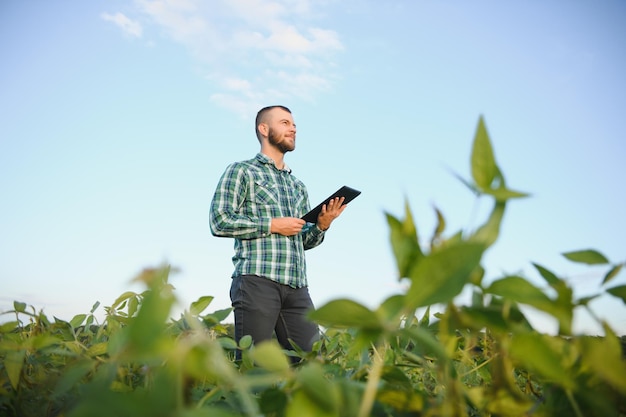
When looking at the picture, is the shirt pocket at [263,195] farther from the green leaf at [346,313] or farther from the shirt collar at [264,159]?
the green leaf at [346,313]

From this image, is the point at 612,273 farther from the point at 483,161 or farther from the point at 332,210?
the point at 332,210

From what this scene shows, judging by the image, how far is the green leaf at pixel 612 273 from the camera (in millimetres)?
399

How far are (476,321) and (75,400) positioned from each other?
47cm

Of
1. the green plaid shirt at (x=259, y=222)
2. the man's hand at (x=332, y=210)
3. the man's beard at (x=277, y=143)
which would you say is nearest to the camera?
the green plaid shirt at (x=259, y=222)

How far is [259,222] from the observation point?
142 inches

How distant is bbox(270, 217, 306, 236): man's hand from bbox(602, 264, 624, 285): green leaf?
3201 mm

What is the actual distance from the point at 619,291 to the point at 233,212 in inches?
137

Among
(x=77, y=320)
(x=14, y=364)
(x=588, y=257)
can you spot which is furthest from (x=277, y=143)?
(x=588, y=257)

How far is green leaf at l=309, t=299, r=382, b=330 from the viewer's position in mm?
311

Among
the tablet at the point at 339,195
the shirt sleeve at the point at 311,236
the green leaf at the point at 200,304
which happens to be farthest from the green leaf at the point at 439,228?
the shirt sleeve at the point at 311,236

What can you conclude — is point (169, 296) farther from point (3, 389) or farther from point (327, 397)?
point (3, 389)

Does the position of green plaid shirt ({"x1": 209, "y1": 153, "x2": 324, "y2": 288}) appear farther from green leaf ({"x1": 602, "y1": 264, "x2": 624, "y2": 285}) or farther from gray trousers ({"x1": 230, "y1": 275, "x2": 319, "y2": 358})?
green leaf ({"x1": 602, "y1": 264, "x2": 624, "y2": 285})

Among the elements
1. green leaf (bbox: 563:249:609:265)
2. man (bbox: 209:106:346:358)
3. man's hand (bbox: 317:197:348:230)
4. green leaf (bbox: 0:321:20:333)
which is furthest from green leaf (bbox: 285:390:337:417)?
man's hand (bbox: 317:197:348:230)

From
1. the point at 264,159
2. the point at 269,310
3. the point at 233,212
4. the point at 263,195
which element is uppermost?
the point at 264,159
